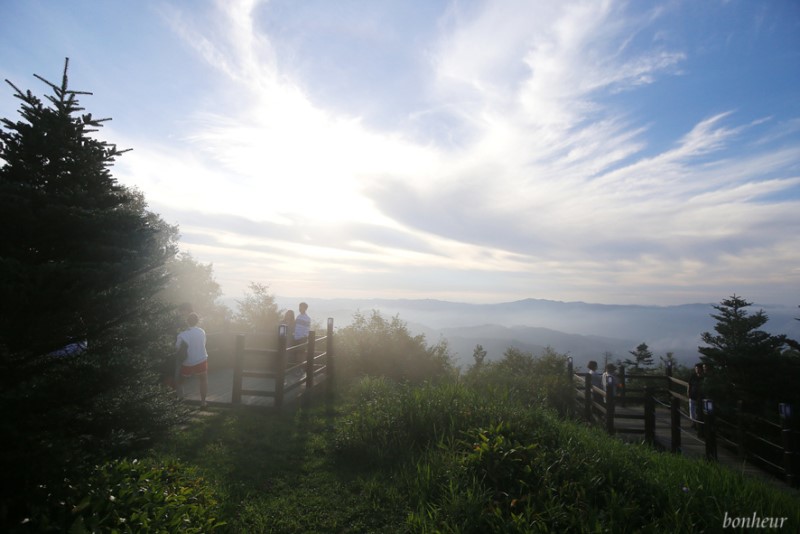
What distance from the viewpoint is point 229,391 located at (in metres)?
10.9

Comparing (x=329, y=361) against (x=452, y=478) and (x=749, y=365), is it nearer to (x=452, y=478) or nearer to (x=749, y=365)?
(x=452, y=478)

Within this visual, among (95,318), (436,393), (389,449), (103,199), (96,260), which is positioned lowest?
(389,449)

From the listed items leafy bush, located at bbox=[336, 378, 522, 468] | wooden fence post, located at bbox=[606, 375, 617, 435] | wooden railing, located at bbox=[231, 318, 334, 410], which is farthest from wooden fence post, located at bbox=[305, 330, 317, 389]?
wooden fence post, located at bbox=[606, 375, 617, 435]

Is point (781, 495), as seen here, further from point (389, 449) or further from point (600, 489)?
point (389, 449)

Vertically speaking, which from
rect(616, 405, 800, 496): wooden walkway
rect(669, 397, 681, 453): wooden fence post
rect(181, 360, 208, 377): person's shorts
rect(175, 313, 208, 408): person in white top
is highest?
rect(175, 313, 208, 408): person in white top

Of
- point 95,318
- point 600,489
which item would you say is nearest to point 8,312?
point 95,318

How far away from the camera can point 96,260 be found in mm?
4027

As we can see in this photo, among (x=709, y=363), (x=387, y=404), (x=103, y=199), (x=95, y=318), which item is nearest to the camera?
(x=95, y=318)

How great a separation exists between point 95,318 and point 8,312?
2.20ft

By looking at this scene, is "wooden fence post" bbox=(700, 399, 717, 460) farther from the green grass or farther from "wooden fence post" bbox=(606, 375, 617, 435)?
the green grass

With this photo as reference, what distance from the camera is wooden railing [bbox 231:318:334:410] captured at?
9.21 m

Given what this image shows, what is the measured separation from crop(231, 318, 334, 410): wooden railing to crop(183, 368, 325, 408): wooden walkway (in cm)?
8

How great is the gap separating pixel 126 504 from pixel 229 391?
750 centimetres

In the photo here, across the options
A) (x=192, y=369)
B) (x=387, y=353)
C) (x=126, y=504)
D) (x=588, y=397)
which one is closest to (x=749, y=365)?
(x=588, y=397)
